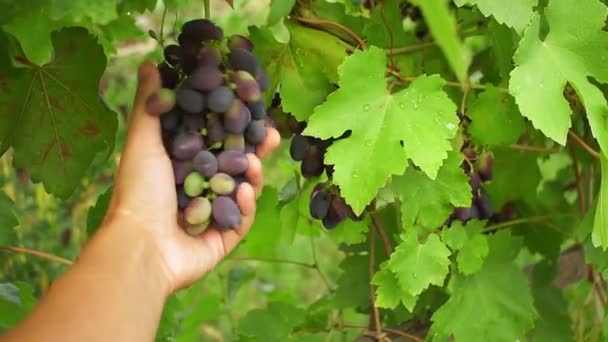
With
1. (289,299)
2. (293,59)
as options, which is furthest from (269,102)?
(289,299)

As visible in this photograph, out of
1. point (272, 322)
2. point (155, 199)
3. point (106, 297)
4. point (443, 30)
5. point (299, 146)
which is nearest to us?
point (443, 30)

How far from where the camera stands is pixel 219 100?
1092mm

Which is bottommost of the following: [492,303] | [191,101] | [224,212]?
[492,303]

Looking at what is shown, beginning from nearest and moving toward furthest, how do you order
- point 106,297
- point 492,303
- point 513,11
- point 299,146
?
point 106,297 < point 513,11 < point 299,146 < point 492,303

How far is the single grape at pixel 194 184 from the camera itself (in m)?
1.09

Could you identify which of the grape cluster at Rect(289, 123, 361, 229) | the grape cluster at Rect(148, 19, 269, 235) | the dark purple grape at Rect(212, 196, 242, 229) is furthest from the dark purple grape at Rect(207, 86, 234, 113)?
the grape cluster at Rect(289, 123, 361, 229)

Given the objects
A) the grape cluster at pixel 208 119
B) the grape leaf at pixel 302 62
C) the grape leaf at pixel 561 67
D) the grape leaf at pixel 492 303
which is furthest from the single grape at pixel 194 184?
the grape leaf at pixel 492 303

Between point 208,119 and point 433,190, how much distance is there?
0.38 meters

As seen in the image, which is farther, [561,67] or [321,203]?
[321,203]

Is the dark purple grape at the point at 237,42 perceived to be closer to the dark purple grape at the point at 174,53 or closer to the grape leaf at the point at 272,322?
the dark purple grape at the point at 174,53

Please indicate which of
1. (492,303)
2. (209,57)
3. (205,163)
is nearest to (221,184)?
(205,163)

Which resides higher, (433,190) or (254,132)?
(254,132)

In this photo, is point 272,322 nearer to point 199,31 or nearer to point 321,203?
point 321,203

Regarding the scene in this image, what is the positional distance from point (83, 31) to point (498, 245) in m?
0.76
